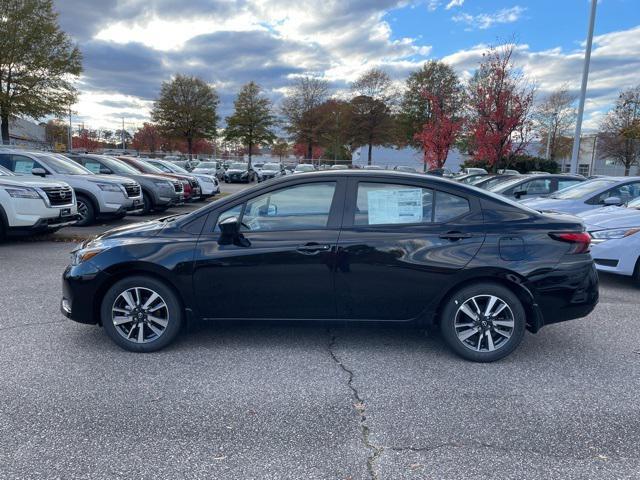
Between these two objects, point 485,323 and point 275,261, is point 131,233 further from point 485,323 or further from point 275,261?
point 485,323

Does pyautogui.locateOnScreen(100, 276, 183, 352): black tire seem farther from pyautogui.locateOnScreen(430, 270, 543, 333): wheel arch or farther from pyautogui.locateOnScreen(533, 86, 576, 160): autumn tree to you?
pyautogui.locateOnScreen(533, 86, 576, 160): autumn tree

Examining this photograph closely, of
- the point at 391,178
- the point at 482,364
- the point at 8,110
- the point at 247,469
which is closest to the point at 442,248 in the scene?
the point at 391,178

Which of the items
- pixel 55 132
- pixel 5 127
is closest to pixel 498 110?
pixel 5 127

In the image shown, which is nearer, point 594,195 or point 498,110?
point 594,195

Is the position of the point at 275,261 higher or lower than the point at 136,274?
higher

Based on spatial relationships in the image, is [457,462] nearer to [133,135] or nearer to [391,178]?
[391,178]

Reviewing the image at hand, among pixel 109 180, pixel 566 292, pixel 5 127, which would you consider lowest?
pixel 566 292

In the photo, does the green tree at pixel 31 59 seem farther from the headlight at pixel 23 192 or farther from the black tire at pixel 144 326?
the black tire at pixel 144 326

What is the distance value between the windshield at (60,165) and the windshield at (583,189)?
1052 centimetres

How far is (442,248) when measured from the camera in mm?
3836

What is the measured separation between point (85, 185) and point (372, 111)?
39461mm

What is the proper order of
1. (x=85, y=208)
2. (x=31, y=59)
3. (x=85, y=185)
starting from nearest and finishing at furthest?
(x=85, y=185) < (x=85, y=208) < (x=31, y=59)

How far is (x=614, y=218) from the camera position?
21.4ft

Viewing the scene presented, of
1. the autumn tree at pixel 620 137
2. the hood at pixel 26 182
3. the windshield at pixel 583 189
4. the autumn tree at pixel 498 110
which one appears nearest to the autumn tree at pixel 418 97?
the autumn tree at pixel 620 137
